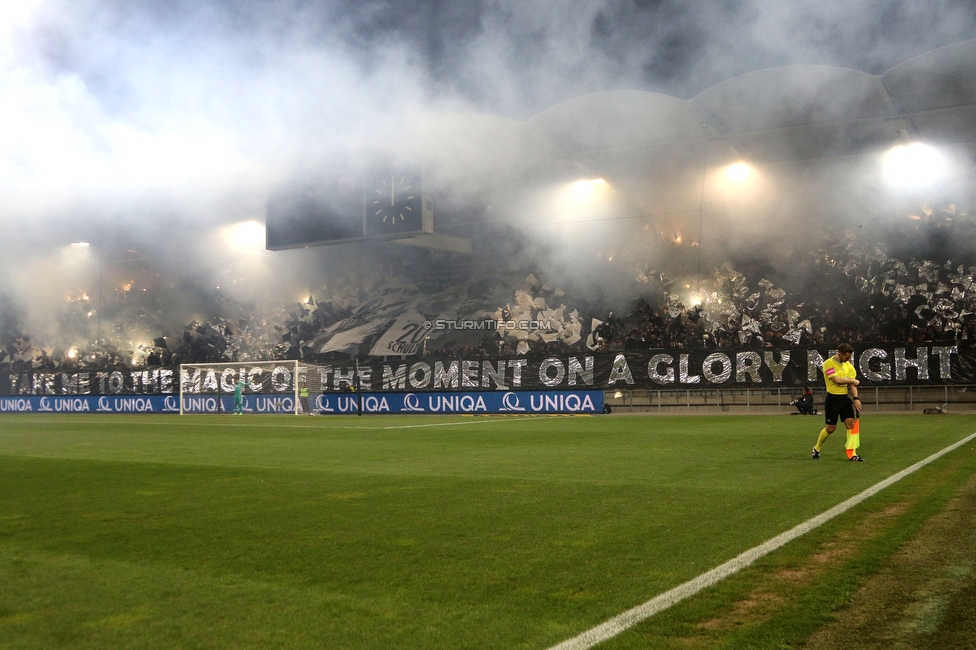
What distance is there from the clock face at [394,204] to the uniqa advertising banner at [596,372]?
625cm

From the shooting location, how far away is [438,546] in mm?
5422

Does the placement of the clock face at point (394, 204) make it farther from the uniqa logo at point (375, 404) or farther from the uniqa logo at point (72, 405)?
the uniqa logo at point (72, 405)

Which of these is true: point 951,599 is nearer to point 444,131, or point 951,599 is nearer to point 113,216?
point 444,131

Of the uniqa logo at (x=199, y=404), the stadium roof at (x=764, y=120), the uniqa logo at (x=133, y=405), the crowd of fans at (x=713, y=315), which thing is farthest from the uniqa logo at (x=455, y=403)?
the uniqa logo at (x=133, y=405)

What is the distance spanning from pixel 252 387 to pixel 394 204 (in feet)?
34.1

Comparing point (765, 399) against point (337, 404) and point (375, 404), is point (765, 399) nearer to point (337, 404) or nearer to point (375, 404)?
point (375, 404)

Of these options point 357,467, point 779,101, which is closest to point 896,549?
point 357,467

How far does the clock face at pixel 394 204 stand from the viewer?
30355 mm

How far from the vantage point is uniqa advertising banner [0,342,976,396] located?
27.2m

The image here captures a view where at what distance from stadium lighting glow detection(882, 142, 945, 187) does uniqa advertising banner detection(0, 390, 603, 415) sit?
51.2 feet

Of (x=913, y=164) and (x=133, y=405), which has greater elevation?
(x=913, y=164)

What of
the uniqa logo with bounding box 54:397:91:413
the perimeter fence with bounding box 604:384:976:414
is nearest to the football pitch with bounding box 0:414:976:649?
the perimeter fence with bounding box 604:384:976:414

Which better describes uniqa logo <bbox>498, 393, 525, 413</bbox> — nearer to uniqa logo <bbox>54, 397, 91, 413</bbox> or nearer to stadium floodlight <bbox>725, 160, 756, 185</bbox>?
stadium floodlight <bbox>725, 160, 756, 185</bbox>

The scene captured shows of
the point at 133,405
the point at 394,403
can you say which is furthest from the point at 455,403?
the point at 133,405
